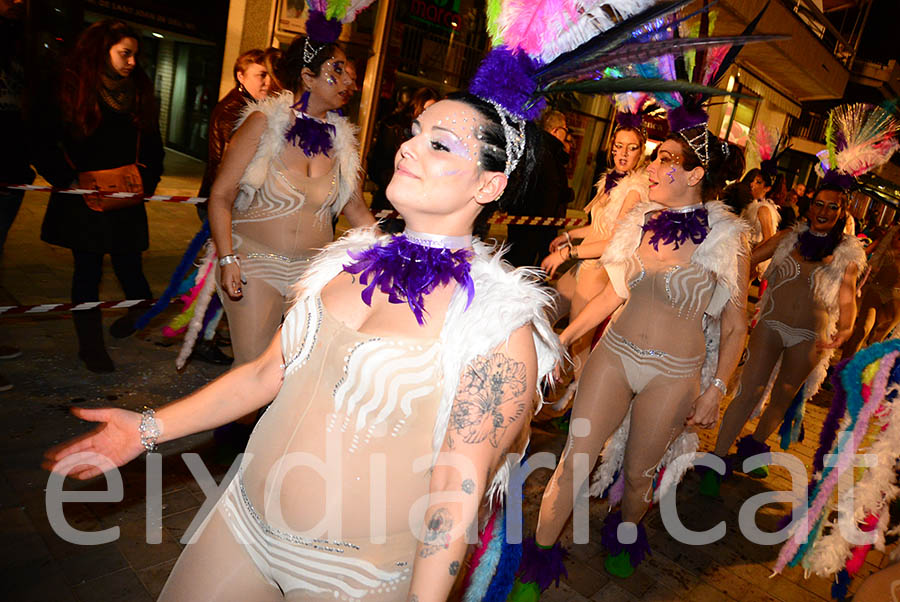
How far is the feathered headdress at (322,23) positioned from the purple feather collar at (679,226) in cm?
201

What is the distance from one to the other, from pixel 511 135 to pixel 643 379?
1.87 metres

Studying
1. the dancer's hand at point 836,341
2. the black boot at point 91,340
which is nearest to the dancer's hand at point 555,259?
the dancer's hand at point 836,341

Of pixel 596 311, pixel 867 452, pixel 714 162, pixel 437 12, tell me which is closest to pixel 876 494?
pixel 867 452

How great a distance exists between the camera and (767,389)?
16.8 feet

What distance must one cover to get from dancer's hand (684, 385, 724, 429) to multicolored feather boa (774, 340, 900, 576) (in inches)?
27.0

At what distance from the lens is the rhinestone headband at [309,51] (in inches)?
131

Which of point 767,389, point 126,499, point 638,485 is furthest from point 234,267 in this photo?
point 767,389

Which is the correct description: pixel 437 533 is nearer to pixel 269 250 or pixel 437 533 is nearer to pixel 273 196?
pixel 269 250

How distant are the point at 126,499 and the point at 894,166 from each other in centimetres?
3392

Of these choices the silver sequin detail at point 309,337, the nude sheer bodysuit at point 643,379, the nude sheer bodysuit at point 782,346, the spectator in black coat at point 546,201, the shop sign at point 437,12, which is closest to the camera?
the silver sequin detail at point 309,337

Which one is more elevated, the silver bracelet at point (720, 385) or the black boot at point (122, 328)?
the silver bracelet at point (720, 385)

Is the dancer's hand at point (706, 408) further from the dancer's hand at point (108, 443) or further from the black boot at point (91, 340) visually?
the black boot at point (91, 340)

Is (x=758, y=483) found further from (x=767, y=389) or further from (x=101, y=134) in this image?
(x=101, y=134)

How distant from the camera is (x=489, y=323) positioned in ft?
5.14
